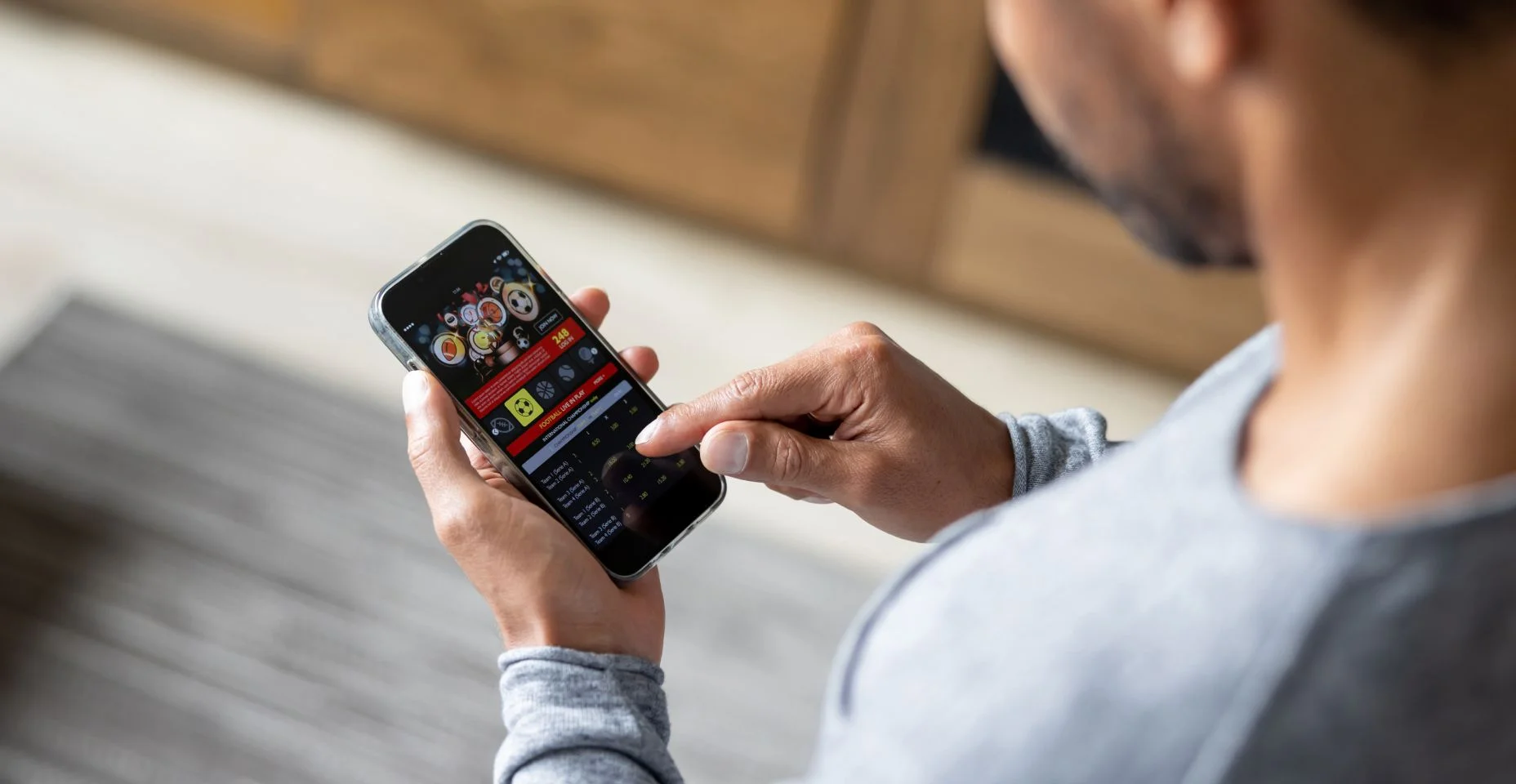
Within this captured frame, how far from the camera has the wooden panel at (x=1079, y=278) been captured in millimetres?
1709

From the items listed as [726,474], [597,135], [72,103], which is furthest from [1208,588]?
[72,103]

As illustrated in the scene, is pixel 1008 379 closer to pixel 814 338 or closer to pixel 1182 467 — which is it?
pixel 814 338

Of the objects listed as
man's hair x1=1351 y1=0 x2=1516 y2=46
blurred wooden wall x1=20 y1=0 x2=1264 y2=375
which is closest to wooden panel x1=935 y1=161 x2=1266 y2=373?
blurred wooden wall x1=20 y1=0 x2=1264 y2=375

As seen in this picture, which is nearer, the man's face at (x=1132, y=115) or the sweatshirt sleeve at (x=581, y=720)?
the man's face at (x=1132, y=115)

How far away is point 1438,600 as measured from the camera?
40 cm

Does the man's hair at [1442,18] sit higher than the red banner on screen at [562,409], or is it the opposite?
the man's hair at [1442,18]

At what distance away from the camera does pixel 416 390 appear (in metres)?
0.80

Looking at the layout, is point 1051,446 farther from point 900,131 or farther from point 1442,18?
point 900,131

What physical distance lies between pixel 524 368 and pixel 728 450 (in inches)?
6.0

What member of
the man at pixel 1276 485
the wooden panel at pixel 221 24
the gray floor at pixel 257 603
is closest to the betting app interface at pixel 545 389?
the man at pixel 1276 485

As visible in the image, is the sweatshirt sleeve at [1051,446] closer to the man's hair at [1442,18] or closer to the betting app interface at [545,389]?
the betting app interface at [545,389]

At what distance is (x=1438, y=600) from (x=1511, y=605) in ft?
0.07

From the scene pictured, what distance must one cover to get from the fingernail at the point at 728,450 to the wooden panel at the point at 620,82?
3.20 ft

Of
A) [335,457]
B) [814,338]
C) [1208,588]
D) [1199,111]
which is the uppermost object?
[1199,111]
